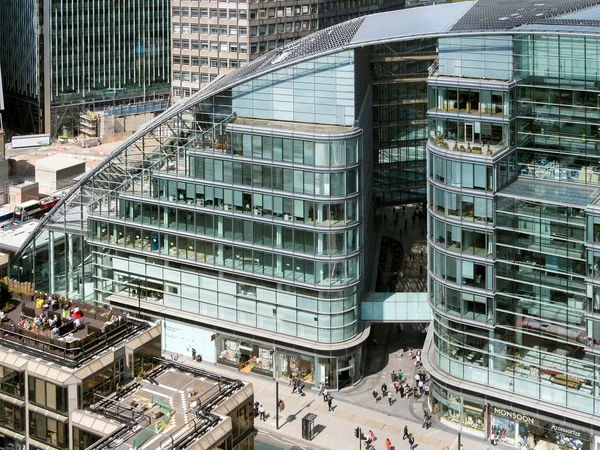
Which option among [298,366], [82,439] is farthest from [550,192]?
[82,439]

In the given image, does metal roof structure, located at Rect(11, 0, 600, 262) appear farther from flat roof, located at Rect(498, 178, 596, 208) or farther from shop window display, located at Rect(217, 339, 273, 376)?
shop window display, located at Rect(217, 339, 273, 376)

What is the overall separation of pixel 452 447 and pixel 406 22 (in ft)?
142

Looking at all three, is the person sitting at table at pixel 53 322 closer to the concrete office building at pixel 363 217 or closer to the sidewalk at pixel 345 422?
the sidewalk at pixel 345 422

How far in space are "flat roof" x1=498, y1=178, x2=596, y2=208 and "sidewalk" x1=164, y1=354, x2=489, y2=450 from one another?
76.3 ft

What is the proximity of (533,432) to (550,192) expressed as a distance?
21451mm

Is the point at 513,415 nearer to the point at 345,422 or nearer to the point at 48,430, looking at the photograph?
the point at 345,422

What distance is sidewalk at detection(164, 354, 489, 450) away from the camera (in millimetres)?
101438

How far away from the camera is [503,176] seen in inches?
3809

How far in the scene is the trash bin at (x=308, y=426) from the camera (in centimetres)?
10150

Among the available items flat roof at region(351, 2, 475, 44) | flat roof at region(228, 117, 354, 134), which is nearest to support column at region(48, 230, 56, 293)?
flat roof at region(228, 117, 354, 134)

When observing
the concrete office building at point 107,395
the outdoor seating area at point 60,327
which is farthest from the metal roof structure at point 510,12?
the concrete office building at point 107,395

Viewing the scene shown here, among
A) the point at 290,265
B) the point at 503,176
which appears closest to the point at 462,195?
the point at 503,176

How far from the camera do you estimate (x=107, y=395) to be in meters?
73.1

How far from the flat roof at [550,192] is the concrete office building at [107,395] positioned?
34.0m
